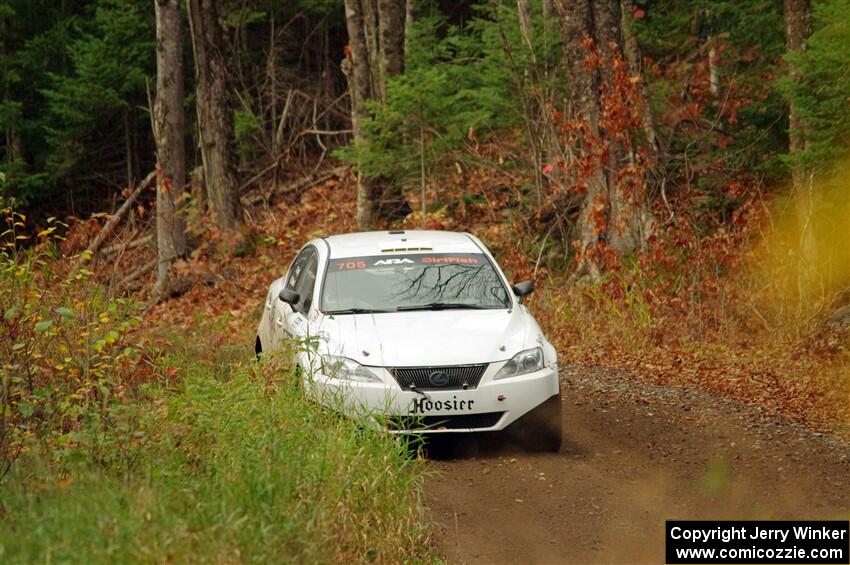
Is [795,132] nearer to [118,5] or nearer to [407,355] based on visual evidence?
[407,355]

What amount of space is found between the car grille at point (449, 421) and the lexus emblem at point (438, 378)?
0.88ft

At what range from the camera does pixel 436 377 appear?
29.0 feet

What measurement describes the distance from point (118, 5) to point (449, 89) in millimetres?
11469

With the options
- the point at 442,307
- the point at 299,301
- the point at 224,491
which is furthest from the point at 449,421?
the point at 224,491

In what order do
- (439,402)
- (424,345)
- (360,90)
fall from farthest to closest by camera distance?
(360,90)
(424,345)
(439,402)

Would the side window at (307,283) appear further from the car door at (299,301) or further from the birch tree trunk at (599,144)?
the birch tree trunk at (599,144)

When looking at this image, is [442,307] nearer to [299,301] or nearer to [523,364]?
[523,364]

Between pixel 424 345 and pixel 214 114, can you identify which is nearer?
pixel 424 345

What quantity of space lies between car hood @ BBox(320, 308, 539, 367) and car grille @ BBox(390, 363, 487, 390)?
0.05m

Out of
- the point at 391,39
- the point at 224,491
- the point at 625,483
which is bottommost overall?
the point at 625,483

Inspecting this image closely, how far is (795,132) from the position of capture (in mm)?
14070

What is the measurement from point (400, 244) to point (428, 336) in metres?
1.89

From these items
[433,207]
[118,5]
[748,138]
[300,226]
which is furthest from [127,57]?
[748,138]

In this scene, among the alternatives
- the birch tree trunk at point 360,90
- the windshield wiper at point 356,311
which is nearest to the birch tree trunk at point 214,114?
the birch tree trunk at point 360,90
